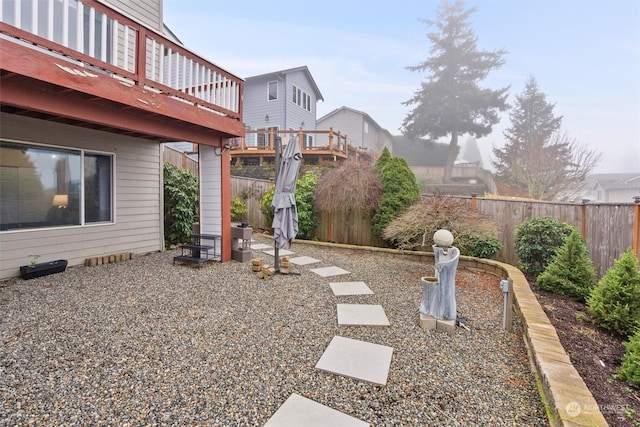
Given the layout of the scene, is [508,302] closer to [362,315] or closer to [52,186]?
[362,315]

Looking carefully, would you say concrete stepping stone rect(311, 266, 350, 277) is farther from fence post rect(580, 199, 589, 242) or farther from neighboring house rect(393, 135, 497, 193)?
neighboring house rect(393, 135, 497, 193)

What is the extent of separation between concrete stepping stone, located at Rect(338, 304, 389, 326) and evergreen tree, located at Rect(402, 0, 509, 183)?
927 inches

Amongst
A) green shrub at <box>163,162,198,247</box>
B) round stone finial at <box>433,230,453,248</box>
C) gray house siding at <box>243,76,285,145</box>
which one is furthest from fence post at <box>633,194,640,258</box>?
gray house siding at <box>243,76,285,145</box>

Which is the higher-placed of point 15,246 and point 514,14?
point 514,14

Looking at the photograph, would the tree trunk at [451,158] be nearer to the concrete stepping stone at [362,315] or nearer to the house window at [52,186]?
the concrete stepping stone at [362,315]

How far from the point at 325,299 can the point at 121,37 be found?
6268 millimetres

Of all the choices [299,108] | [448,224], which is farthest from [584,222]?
[299,108]

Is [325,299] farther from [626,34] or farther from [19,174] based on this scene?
[626,34]

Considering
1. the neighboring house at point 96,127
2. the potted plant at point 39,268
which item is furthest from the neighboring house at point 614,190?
the potted plant at point 39,268

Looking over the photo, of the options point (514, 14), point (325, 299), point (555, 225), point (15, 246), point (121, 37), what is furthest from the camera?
point (514, 14)

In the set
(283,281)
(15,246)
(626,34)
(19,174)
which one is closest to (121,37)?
(19,174)

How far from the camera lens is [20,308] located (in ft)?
11.7

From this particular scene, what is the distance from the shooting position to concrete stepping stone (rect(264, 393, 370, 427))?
1.87 m

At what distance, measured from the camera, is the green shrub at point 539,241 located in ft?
17.1
